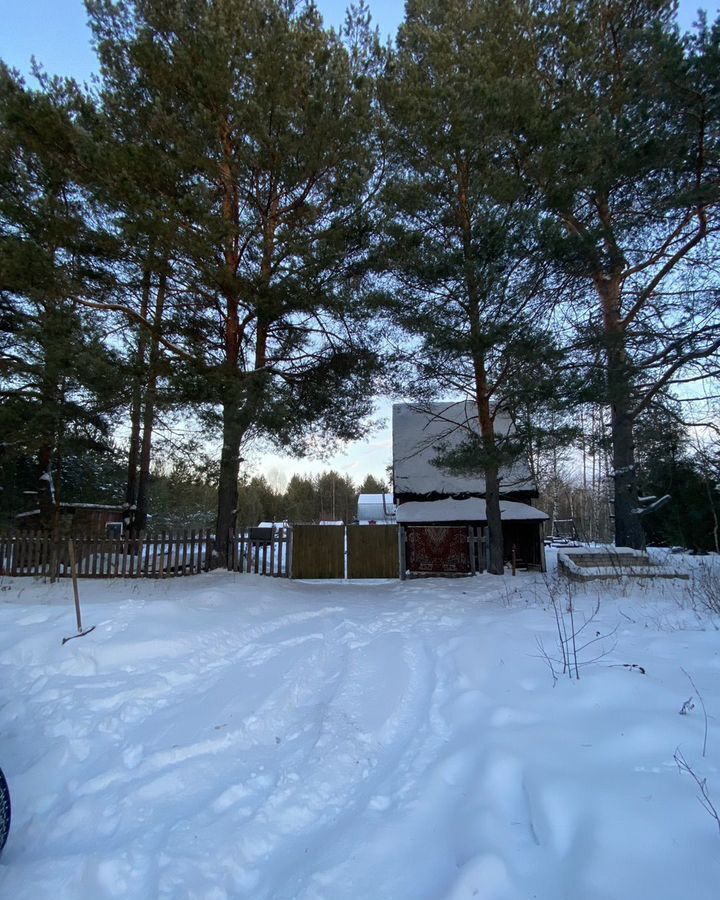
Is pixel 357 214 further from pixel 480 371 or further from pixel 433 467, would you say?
pixel 433 467

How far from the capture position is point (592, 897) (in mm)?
1596

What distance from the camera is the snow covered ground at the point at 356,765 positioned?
1840 mm

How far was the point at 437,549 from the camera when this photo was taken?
14750mm

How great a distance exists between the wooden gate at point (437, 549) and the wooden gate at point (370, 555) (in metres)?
1.14

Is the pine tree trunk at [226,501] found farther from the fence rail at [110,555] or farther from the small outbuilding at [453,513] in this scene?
the small outbuilding at [453,513]

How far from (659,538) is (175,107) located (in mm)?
21611

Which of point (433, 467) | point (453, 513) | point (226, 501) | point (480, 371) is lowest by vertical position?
point (453, 513)

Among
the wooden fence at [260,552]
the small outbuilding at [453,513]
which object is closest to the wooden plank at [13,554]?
the wooden fence at [260,552]

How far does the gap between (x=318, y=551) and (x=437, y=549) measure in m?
3.94

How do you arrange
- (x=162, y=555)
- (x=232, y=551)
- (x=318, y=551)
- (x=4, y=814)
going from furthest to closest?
(x=318, y=551), (x=232, y=551), (x=162, y=555), (x=4, y=814)

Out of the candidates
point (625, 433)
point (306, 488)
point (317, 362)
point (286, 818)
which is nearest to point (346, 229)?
point (317, 362)

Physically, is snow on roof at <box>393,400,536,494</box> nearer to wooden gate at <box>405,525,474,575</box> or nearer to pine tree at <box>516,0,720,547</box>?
wooden gate at <box>405,525,474,575</box>

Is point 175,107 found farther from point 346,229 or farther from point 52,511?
point 52,511

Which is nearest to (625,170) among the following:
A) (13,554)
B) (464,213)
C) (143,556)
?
(464,213)
